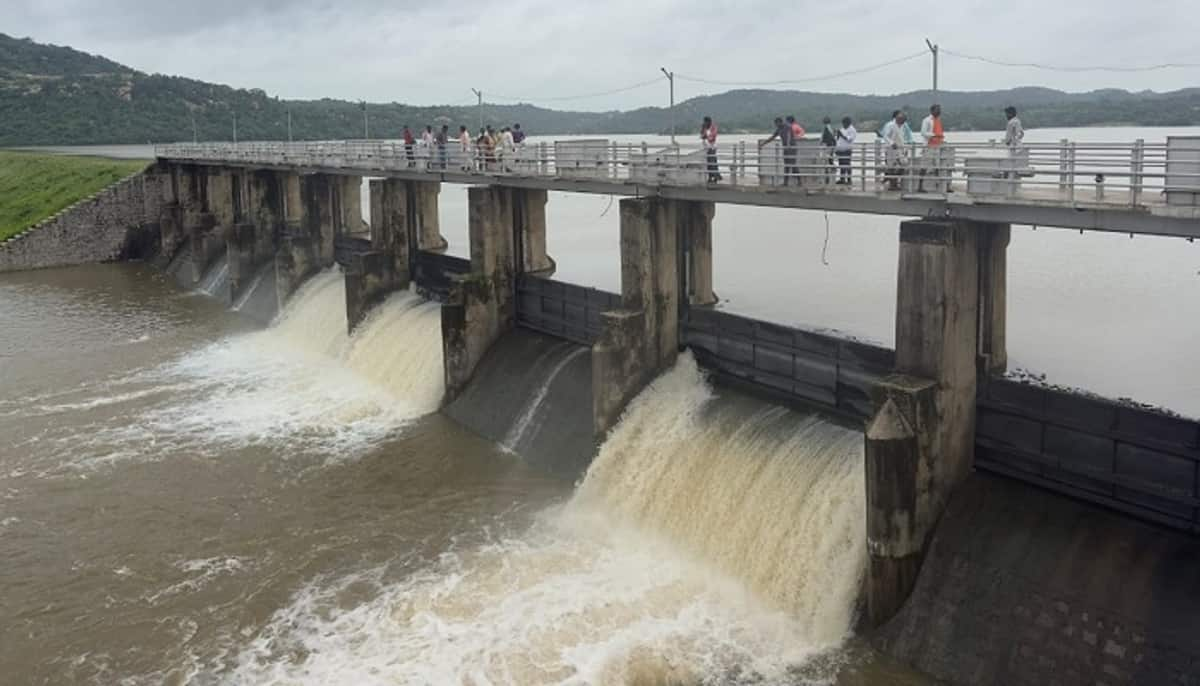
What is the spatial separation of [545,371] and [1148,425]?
1516 centimetres

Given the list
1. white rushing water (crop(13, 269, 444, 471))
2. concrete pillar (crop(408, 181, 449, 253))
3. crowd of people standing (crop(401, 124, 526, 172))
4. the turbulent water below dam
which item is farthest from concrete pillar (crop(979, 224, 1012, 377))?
concrete pillar (crop(408, 181, 449, 253))

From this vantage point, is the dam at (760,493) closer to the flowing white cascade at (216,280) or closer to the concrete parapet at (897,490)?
the concrete parapet at (897,490)

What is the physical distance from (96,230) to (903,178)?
57.3 meters

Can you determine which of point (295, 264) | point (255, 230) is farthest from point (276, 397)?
point (255, 230)

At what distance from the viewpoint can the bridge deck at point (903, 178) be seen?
14.3 meters

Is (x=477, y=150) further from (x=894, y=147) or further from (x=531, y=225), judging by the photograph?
(x=894, y=147)

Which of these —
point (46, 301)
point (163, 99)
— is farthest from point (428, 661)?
point (163, 99)

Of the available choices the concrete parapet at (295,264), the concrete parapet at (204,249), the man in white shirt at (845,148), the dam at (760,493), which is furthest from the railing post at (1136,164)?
the concrete parapet at (204,249)

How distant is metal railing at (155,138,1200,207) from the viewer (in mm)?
14719

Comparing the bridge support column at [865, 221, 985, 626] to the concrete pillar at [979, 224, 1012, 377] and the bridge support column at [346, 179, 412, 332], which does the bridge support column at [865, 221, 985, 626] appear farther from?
the bridge support column at [346, 179, 412, 332]

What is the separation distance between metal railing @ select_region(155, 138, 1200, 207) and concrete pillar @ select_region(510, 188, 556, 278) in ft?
2.45

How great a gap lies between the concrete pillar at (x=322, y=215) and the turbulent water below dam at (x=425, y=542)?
13.0 metres

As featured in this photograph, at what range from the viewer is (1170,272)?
3216 centimetres

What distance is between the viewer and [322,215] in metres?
43.0
